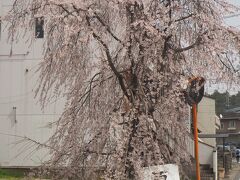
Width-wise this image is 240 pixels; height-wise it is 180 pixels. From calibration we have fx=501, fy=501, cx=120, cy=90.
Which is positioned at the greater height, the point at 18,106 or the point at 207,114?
the point at 18,106

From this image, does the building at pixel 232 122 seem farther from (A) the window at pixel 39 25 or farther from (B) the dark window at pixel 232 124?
(A) the window at pixel 39 25

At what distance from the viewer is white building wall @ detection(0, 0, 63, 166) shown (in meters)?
24.8

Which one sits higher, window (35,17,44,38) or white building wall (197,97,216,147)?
window (35,17,44,38)

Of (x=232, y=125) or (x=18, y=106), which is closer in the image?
(x=18, y=106)

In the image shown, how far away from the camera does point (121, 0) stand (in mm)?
7703

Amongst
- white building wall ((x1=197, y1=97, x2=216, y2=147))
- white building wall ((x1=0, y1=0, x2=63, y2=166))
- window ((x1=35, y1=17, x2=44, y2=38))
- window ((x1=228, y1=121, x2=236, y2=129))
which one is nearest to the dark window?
window ((x1=228, y1=121, x2=236, y2=129))

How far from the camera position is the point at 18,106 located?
2523 centimetres

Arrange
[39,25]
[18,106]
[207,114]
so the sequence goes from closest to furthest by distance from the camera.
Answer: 1. [39,25]
2. [18,106]
3. [207,114]

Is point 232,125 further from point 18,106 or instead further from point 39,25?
point 39,25

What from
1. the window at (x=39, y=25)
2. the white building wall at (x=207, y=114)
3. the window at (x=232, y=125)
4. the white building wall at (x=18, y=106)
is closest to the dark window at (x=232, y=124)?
the window at (x=232, y=125)

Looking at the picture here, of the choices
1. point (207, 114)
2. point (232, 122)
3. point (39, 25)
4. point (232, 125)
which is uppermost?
point (39, 25)

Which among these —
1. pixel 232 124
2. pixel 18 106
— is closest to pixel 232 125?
pixel 232 124

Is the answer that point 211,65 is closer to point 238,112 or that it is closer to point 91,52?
point 91,52

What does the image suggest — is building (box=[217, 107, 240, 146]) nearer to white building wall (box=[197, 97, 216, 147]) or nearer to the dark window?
the dark window
